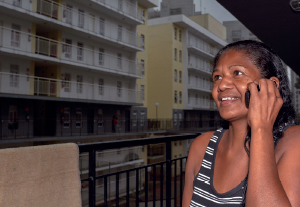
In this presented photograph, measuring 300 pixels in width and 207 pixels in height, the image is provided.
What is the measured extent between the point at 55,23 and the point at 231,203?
23008 millimetres

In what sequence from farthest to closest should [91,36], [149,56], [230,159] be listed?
[149,56] → [91,36] → [230,159]

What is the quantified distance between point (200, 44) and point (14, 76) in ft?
101

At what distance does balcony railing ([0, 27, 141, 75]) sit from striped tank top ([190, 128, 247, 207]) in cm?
1999

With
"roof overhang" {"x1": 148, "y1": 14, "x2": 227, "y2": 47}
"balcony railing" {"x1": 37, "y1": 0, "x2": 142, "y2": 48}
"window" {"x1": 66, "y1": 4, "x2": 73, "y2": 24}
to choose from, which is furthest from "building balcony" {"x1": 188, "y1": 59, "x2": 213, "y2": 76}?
"window" {"x1": 66, "y1": 4, "x2": 73, "y2": 24}

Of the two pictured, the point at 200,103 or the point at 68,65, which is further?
the point at 200,103

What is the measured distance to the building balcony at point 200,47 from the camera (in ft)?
138

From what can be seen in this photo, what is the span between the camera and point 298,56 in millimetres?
5672

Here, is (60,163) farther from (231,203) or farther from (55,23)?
(55,23)

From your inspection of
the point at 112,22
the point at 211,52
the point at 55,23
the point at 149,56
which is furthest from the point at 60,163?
the point at 211,52

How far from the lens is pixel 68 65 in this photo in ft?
78.7

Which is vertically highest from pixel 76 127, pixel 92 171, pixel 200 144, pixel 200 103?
pixel 200 103

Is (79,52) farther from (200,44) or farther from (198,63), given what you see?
(200,44)

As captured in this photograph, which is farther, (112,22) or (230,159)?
(112,22)

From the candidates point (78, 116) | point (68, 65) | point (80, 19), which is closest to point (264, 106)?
point (68, 65)
